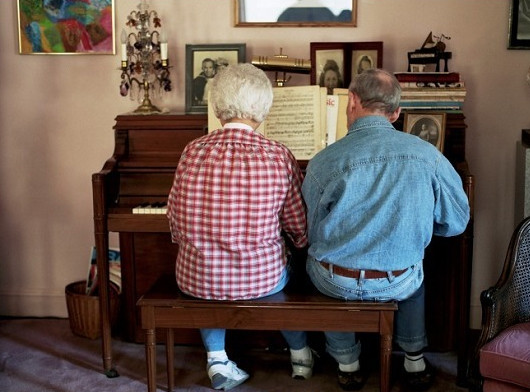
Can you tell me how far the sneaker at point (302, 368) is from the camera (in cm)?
321

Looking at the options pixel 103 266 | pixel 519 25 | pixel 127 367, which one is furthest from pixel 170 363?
pixel 519 25

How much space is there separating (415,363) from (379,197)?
2.97 ft

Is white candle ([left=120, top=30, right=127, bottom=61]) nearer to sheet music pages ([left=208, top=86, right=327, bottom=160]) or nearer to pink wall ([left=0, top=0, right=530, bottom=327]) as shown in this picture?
pink wall ([left=0, top=0, right=530, bottom=327])

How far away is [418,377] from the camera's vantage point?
313cm

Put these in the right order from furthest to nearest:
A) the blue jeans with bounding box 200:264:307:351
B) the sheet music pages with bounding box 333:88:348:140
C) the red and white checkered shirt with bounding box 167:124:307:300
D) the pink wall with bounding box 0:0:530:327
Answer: the pink wall with bounding box 0:0:530:327
the sheet music pages with bounding box 333:88:348:140
the blue jeans with bounding box 200:264:307:351
the red and white checkered shirt with bounding box 167:124:307:300

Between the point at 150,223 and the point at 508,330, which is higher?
the point at 150,223

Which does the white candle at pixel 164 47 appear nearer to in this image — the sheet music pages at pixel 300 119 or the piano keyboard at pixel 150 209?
the sheet music pages at pixel 300 119

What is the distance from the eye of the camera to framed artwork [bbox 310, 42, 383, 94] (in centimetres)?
346

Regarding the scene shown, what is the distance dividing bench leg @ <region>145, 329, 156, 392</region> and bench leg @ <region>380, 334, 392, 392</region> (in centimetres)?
81

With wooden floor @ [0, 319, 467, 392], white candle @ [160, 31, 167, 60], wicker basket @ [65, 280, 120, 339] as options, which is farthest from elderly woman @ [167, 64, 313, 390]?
wicker basket @ [65, 280, 120, 339]

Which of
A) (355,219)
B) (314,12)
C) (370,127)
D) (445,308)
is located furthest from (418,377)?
(314,12)

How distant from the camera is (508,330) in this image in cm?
258

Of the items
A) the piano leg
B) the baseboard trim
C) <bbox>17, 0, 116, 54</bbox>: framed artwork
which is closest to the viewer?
the piano leg

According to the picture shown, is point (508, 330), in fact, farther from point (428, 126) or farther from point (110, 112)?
point (110, 112)
